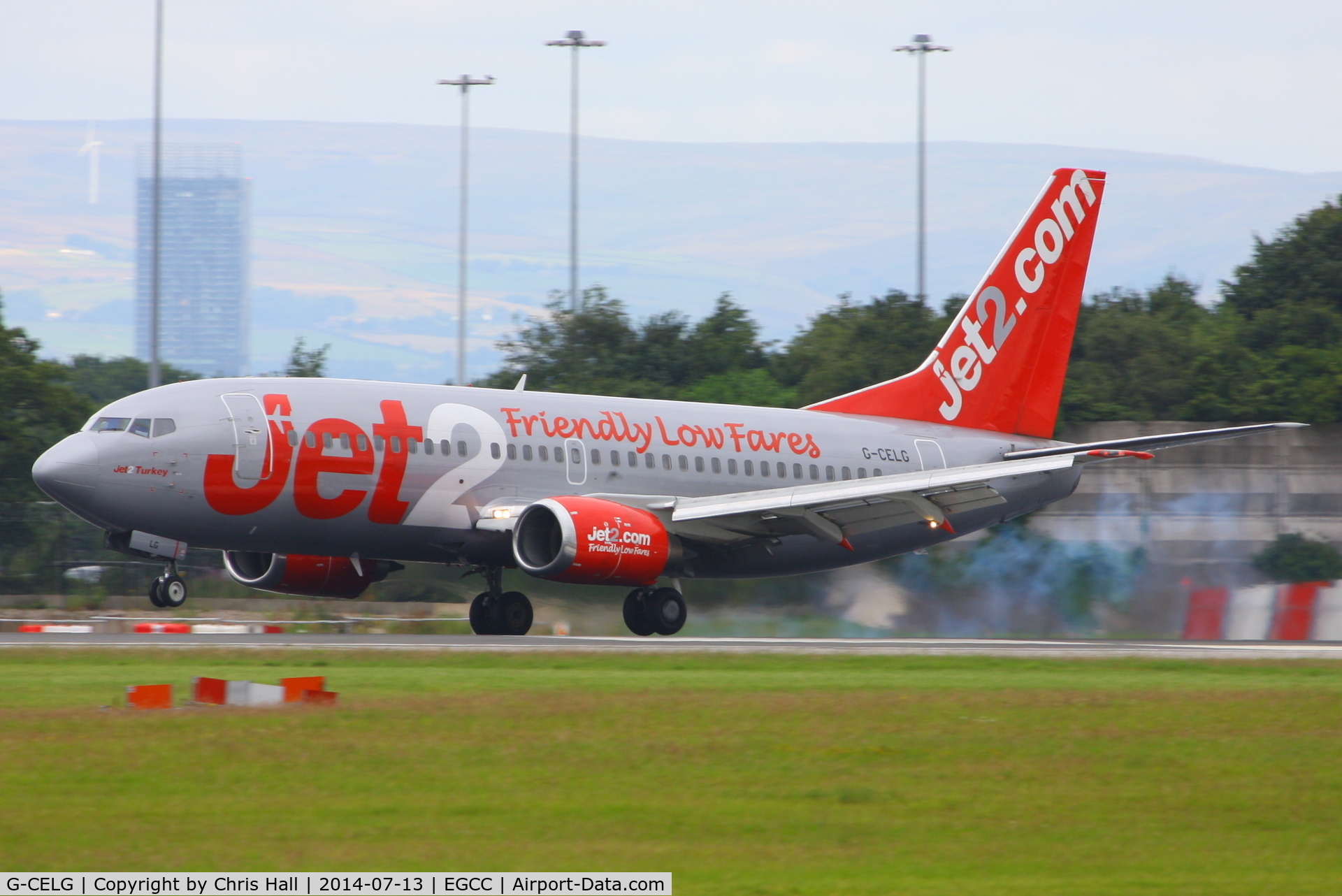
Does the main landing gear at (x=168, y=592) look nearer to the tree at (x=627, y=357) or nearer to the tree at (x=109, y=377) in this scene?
the tree at (x=627, y=357)

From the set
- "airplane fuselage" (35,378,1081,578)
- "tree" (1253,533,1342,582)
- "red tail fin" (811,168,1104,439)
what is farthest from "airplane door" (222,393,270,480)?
"tree" (1253,533,1342,582)

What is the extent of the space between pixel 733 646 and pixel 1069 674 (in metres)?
6.10

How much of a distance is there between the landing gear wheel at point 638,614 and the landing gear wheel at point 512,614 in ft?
5.93

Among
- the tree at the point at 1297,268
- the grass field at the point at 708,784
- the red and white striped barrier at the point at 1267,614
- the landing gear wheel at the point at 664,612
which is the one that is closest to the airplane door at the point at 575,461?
the landing gear wheel at the point at 664,612

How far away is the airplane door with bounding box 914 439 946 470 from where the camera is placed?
114 ft

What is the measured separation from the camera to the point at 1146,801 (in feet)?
40.0

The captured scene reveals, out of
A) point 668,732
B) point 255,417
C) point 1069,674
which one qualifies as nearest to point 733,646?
point 1069,674

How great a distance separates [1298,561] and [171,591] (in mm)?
22572

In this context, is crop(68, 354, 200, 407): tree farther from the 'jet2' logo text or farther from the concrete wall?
the concrete wall

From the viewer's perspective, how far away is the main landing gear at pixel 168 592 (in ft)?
83.9

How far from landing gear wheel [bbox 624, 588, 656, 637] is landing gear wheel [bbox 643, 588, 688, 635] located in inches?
1.8

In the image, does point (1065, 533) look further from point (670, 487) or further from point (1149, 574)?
point (670, 487)

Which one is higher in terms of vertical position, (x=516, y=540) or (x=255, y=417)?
(x=255, y=417)

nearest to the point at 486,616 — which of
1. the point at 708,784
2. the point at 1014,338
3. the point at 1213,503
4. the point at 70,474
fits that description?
the point at 70,474
